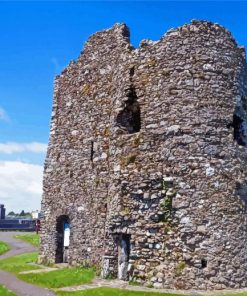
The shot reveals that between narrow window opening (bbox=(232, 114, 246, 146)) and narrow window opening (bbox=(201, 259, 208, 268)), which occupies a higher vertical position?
narrow window opening (bbox=(232, 114, 246, 146))

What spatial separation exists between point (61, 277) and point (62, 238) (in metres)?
5.73

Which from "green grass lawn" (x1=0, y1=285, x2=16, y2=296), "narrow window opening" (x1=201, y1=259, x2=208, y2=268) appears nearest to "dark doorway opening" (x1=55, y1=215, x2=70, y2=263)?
"green grass lawn" (x1=0, y1=285, x2=16, y2=296)

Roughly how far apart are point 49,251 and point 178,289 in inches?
410

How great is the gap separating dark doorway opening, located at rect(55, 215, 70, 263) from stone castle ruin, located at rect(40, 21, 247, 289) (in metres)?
2.31

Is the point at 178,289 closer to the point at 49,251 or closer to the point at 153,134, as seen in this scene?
the point at 153,134

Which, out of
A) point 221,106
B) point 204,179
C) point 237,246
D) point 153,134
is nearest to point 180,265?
point 237,246

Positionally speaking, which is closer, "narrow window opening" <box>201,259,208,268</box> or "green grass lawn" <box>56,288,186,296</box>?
"green grass lawn" <box>56,288,186,296</box>

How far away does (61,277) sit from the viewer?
18641 millimetres

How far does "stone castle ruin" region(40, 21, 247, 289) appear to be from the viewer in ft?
54.9

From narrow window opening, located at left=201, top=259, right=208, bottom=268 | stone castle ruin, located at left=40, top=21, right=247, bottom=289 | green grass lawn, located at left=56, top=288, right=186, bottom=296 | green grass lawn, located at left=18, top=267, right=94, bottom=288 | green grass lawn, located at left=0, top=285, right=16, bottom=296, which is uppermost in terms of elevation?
stone castle ruin, located at left=40, top=21, right=247, bottom=289

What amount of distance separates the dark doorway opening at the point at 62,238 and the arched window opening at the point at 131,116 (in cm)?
704

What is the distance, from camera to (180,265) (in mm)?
16500

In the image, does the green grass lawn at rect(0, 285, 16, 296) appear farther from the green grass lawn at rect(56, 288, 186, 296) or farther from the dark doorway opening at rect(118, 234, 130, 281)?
the dark doorway opening at rect(118, 234, 130, 281)

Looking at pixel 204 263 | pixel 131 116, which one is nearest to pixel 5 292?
pixel 204 263
